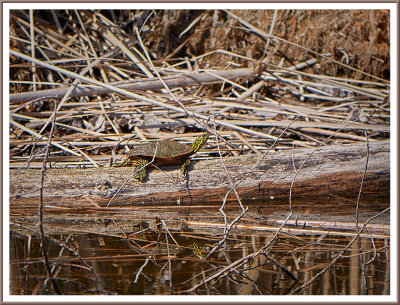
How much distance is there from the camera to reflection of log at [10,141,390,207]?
3428 mm

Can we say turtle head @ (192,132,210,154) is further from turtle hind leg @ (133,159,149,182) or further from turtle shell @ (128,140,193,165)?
turtle hind leg @ (133,159,149,182)

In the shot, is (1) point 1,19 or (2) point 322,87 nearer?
(1) point 1,19

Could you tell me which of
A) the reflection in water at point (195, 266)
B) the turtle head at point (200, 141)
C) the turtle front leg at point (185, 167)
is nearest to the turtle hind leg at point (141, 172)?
the turtle front leg at point (185, 167)

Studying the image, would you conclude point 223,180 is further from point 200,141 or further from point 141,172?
point 141,172

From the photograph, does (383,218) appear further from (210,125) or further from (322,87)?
(322,87)

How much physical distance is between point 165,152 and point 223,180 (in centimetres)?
53

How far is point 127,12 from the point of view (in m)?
6.30

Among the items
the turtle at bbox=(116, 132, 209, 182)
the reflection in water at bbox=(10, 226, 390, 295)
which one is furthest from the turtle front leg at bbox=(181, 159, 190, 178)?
the reflection in water at bbox=(10, 226, 390, 295)

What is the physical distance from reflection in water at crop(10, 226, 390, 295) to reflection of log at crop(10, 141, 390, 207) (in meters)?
0.58

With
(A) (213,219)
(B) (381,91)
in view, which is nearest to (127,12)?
(B) (381,91)

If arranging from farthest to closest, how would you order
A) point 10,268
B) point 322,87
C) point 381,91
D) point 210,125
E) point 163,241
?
1. point 322,87
2. point 381,91
3. point 210,125
4. point 163,241
5. point 10,268

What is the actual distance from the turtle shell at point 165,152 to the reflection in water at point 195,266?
2.53 ft

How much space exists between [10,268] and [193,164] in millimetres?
1696

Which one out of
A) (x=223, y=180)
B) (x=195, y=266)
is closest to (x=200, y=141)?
(x=223, y=180)
